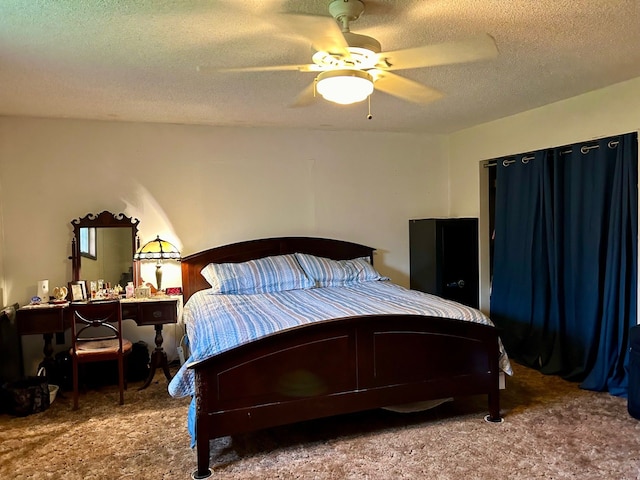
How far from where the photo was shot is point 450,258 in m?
4.67

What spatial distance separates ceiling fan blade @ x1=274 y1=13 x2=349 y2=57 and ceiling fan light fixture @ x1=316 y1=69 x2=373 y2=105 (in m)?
0.11

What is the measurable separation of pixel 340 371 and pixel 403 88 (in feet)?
6.37

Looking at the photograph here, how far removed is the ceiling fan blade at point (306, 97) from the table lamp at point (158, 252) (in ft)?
5.47

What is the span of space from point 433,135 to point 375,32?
3.07m

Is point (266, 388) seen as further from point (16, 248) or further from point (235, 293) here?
point (16, 248)

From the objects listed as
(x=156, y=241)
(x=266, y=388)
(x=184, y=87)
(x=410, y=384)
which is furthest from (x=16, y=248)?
(x=410, y=384)

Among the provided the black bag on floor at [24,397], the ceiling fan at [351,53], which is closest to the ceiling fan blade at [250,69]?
the ceiling fan at [351,53]

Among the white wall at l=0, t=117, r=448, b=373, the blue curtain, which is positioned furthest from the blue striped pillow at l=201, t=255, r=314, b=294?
the blue curtain

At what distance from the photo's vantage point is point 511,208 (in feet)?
14.1

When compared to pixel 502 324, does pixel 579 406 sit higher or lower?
lower

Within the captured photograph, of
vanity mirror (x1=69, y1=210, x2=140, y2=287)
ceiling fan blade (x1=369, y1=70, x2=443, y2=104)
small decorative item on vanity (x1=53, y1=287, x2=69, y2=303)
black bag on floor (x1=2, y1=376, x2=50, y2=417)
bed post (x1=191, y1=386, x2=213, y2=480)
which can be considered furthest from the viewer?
vanity mirror (x1=69, y1=210, x2=140, y2=287)

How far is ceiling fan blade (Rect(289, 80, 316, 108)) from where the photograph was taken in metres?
3.19

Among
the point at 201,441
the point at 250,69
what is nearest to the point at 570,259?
the point at 250,69

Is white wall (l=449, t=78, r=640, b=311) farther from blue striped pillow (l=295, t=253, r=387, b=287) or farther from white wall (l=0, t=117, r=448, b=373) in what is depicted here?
blue striped pillow (l=295, t=253, r=387, b=287)
